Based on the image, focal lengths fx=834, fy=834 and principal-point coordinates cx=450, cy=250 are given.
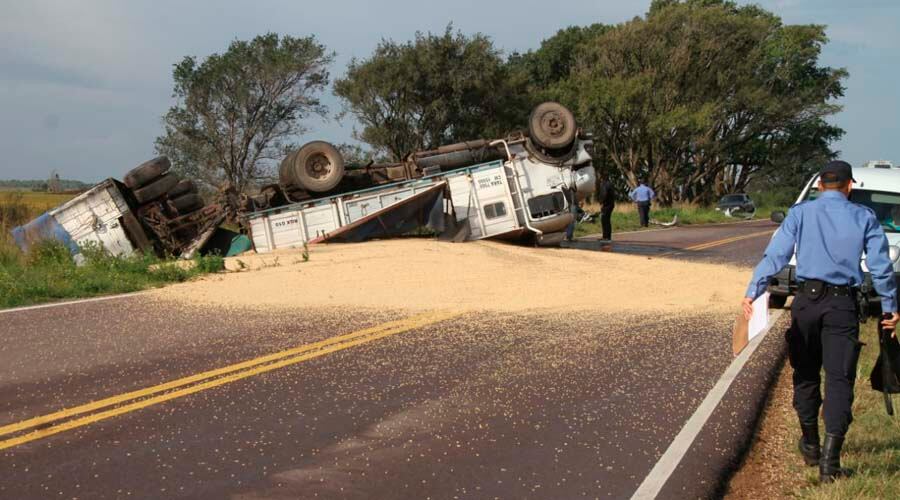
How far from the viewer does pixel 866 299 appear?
15.8 feet

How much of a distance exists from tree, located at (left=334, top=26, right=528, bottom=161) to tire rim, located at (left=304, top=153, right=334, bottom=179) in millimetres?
22888

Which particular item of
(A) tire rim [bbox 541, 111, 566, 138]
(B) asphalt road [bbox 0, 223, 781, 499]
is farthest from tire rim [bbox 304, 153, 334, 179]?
(B) asphalt road [bbox 0, 223, 781, 499]

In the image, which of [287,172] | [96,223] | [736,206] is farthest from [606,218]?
[736,206]

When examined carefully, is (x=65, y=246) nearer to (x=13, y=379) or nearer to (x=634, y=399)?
(x=13, y=379)

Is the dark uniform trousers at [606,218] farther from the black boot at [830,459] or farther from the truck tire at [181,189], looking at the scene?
the black boot at [830,459]

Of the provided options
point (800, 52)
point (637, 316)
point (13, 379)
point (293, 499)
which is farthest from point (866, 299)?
point (800, 52)

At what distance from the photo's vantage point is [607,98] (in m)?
43.9

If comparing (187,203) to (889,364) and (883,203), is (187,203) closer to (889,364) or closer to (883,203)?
(883,203)

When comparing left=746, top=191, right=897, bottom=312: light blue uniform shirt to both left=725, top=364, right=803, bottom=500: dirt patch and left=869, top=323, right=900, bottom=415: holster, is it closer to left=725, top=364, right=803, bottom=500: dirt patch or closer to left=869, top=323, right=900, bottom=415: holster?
left=869, top=323, right=900, bottom=415: holster

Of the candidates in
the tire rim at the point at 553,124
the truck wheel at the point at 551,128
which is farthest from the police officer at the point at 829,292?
the tire rim at the point at 553,124

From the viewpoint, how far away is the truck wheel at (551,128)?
17.8 metres

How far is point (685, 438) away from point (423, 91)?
119 ft

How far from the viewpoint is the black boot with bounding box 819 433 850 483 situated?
466 cm

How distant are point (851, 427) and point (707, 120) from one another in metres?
39.3
